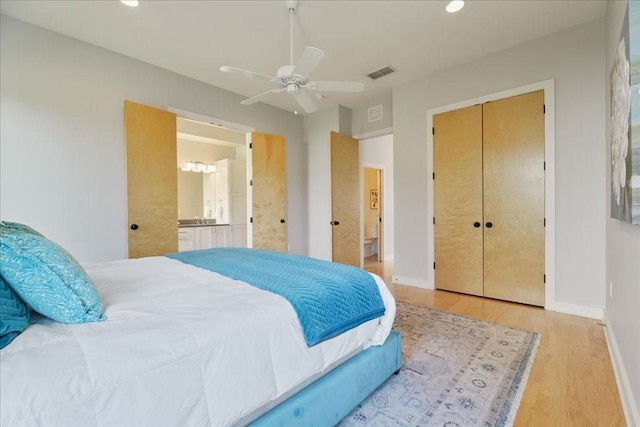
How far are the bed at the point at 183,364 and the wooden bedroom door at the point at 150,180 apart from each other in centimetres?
191

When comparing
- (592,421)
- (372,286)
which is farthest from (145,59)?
(592,421)

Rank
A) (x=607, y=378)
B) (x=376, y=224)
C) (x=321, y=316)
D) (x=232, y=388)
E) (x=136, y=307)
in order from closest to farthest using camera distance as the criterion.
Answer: (x=232, y=388), (x=136, y=307), (x=321, y=316), (x=607, y=378), (x=376, y=224)

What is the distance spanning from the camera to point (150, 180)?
11.0 feet

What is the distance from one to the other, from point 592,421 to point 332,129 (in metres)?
4.48

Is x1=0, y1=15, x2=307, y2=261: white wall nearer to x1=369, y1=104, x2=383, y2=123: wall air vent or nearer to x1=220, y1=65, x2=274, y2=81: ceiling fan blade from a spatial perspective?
x1=220, y1=65, x2=274, y2=81: ceiling fan blade

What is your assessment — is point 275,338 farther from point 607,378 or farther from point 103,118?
point 103,118

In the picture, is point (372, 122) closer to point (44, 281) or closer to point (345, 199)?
point (345, 199)

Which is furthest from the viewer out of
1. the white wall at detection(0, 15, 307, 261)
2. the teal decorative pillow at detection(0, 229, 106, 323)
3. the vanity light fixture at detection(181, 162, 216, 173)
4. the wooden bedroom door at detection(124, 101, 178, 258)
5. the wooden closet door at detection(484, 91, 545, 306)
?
the vanity light fixture at detection(181, 162, 216, 173)

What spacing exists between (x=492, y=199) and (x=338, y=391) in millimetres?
2995

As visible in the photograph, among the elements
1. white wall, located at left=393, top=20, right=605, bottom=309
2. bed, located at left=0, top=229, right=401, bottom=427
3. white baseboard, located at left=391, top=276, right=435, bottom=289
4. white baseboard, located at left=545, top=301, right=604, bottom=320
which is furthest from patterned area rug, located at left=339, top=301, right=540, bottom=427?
white baseboard, located at left=391, top=276, right=435, bottom=289

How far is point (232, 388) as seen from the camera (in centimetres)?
99

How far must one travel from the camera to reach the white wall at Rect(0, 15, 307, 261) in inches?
104

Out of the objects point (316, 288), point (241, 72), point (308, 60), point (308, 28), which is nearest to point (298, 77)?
point (308, 60)

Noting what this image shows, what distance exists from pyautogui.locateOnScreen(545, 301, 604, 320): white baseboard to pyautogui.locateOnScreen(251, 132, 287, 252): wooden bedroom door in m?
3.61
